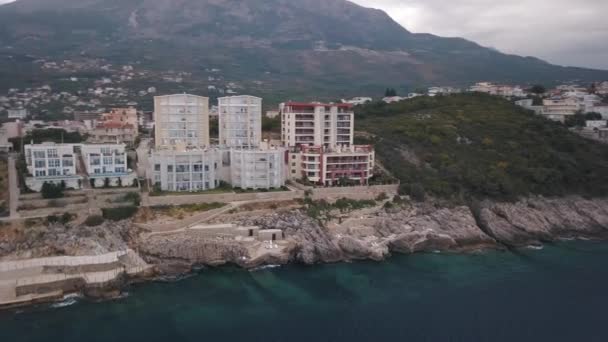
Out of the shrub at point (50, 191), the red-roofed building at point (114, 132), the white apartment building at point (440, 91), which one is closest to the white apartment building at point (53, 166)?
the shrub at point (50, 191)

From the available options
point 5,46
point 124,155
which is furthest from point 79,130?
point 5,46

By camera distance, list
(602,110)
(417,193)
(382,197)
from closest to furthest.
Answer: (382,197) → (417,193) → (602,110)

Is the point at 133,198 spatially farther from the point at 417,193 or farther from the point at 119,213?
the point at 417,193

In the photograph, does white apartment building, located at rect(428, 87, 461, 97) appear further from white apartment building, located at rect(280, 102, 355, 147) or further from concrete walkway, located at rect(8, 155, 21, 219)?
concrete walkway, located at rect(8, 155, 21, 219)

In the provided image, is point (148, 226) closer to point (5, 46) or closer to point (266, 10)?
point (5, 46)

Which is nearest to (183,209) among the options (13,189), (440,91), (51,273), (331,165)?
(51,273)

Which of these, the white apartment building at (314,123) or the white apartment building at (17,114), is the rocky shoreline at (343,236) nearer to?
the white apartment building at (314,123)

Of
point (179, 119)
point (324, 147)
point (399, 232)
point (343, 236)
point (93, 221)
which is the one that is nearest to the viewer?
point (93, 221)

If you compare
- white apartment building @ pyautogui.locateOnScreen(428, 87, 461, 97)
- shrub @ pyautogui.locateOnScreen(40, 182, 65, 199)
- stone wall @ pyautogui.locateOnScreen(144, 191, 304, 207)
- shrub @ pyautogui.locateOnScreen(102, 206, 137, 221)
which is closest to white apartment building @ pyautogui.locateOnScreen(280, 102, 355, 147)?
stone wall @ pyautogui.locateOnScreen(144, 191, 304, 207)
